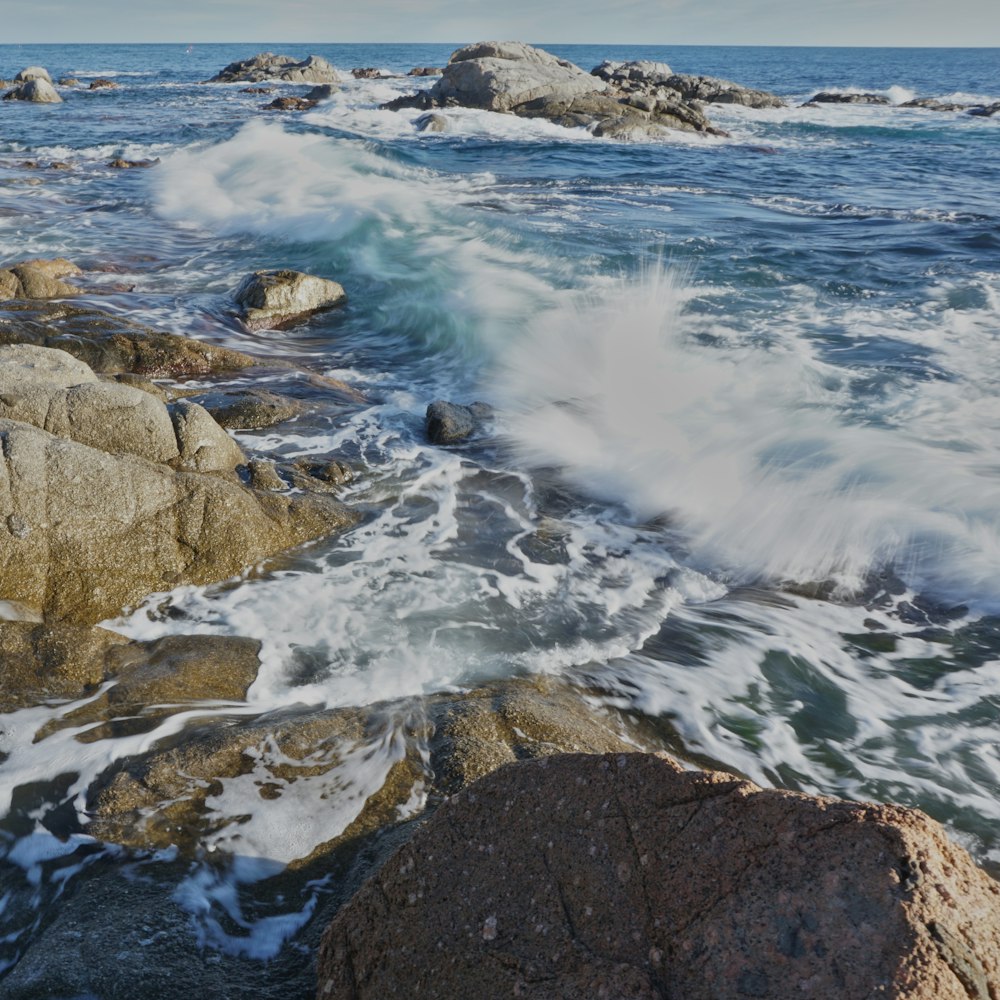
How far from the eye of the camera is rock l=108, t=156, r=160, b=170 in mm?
21594

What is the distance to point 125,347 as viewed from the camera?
8.15 meters

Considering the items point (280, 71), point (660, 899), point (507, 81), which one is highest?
point (507, 81)

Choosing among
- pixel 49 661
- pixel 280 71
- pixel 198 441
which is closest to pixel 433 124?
pixel 198 441

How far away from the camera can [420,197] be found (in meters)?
17.7

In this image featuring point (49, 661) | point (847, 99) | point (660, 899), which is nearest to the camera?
point (660, 899)

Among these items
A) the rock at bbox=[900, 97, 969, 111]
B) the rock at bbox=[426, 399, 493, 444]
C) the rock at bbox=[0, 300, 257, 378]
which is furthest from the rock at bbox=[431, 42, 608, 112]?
the rock at bbox=[426, 399, 493, 444]

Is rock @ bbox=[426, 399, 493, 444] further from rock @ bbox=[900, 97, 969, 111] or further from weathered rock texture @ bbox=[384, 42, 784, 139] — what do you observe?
rock @ bbox=[900, 97, 969, 111]

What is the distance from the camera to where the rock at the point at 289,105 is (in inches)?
1470

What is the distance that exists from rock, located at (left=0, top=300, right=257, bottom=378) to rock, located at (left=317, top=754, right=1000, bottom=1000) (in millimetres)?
6825

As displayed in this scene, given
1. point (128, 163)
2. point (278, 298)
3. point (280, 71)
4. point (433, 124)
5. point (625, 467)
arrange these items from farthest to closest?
point (280, 71) → point (433, 124) → point (128, 163) → point (278, 298) → point (625, 467)

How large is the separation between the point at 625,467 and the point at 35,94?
4178 cm

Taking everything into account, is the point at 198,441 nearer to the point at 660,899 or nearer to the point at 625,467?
the point at 625,467

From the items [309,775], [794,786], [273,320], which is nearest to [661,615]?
[794,786]

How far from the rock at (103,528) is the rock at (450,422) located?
2.41 m
